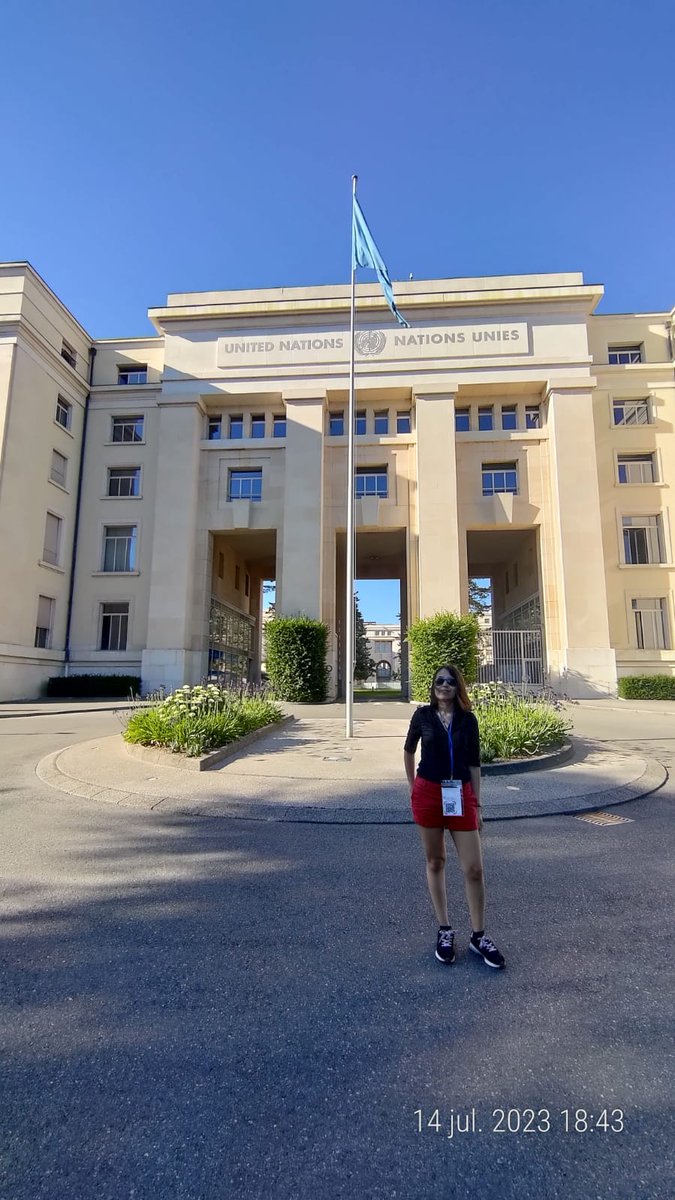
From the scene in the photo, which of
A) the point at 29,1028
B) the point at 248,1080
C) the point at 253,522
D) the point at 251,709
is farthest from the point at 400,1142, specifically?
the point at 253,522

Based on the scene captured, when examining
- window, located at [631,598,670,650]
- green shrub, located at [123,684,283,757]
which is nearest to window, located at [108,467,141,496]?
green shrub, located at [123,684,283,757]

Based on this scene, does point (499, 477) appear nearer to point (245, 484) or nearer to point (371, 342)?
point (371, 342)

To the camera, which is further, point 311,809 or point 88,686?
point 88,686

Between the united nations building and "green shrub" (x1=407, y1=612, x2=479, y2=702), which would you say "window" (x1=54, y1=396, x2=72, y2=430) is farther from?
"green shrub" (x1=407, y1=612, x2=479, y2=702)

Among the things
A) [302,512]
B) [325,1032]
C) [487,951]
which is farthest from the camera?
[302,512]

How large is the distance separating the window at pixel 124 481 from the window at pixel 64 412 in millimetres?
2833

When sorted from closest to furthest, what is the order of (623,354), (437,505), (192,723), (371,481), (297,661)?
(192,723), (297,661), (437,505), (371,481), (623,354)

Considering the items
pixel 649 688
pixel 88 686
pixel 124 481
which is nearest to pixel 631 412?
pixel 649 688

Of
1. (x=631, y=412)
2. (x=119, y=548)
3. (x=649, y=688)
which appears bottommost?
(x=649, y=688)

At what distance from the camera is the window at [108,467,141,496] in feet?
94.0

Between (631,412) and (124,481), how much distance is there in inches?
994

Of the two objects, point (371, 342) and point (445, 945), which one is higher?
point (371, 342)

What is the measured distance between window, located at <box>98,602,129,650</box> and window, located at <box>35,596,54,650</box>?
225 cm

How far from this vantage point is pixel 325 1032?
2.54 m
